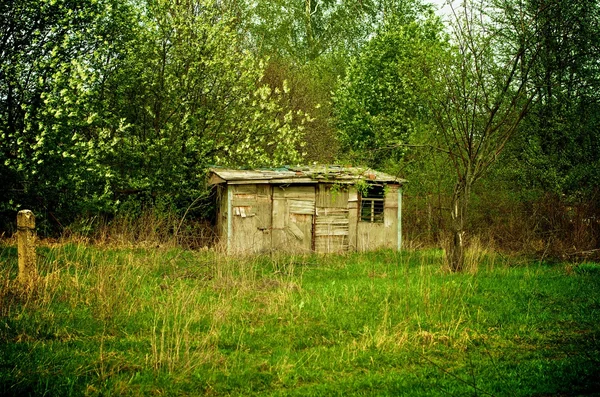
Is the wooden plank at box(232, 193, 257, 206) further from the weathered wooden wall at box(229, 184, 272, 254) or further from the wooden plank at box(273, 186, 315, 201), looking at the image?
the wooden plank at box(273, 186, 315, 201)

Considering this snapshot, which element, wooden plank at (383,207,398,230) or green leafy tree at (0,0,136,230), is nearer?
green leafy tree at (0,0,136,230)

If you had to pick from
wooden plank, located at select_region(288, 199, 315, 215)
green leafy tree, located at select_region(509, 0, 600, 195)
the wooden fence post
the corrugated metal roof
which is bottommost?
the wooden fence post

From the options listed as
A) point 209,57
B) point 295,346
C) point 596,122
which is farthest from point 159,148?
point 596,122

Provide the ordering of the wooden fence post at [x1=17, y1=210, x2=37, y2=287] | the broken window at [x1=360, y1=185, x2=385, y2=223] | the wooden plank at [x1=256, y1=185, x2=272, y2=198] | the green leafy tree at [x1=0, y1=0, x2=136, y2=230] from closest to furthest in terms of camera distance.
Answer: the wooden fence post at [x1=17, y1=210, x2=37, y2=287]
the green leafy tree at [x1=0, y1=0, x2=136, y2=230]
the wooden plank at [x1=256, y1=185, x2=272, y2=198]
the broken window at [x1=360, y1=185, x2=385, y2=223]

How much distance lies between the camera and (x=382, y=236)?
72.2 feet

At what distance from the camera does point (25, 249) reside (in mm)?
9508

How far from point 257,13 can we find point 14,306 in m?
29.9

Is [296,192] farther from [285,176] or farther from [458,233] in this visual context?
[458,233]

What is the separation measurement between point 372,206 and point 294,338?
13.8 meters

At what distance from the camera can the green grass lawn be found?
6520 mm

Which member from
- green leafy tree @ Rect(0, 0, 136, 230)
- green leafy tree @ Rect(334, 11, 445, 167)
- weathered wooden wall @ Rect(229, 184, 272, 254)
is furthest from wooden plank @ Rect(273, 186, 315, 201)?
green leafy tree @ Rect(334, 11, 445, 167)

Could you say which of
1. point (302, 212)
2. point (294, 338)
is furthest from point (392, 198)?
point (294, 338)

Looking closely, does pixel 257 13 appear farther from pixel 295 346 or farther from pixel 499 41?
pixel 295 346

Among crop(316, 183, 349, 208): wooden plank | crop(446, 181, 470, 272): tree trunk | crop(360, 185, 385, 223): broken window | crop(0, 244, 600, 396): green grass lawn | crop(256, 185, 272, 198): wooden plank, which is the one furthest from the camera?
crop(360, 185, 385, 223): broken window
